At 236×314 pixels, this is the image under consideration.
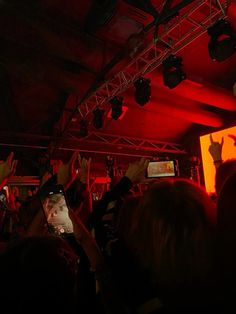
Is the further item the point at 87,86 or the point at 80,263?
the point at 87,86

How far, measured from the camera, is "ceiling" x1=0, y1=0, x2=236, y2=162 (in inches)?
146

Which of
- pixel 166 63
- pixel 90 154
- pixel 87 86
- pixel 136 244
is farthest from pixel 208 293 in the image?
pixel 90 154

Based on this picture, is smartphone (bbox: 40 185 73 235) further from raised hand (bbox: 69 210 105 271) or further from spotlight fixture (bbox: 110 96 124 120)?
spotlight fixture (bbox: 110 96 124 120)

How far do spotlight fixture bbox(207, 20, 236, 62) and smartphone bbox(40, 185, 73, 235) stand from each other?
213 centimetres

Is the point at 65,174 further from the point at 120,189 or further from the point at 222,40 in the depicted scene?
the point at 222,40

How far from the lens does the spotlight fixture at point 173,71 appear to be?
134 inches

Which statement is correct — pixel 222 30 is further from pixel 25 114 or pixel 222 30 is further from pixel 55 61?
pixel 25 114

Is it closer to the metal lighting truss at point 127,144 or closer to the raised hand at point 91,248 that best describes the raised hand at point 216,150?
the raised hand at point 91,248

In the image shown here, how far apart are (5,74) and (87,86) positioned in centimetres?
174

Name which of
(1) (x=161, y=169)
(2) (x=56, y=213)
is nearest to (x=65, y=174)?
(2) (x=56, y=213)

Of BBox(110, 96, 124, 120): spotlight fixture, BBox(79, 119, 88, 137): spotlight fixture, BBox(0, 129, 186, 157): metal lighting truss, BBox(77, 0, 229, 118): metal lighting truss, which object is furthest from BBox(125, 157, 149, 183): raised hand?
BBox(0, 129, 186, 157): metal lighting truss

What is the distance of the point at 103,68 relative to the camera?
445 cm

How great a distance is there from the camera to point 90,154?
27.8 ft

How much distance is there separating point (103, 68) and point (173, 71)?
1.37 m
